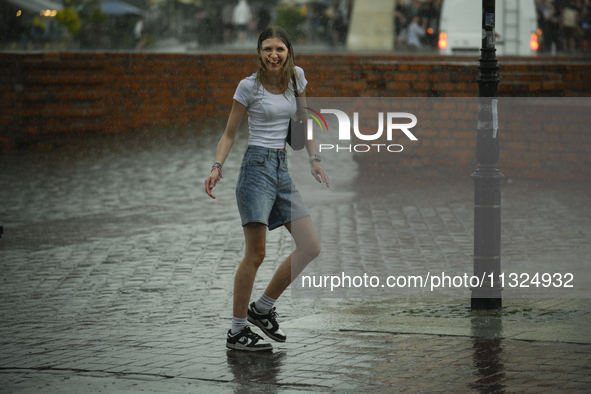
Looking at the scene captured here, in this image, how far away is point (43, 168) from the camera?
548 inches

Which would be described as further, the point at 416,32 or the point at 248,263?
the point at 416,32

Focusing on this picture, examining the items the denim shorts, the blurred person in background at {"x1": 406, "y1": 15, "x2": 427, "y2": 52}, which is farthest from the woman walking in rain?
the blurred person in background at {"x1": 406, "y1": 15, "x2": 427, "y2": 52}

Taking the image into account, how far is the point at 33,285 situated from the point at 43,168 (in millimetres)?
7037

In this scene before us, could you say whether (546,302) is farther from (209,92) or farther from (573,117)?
(209,92)

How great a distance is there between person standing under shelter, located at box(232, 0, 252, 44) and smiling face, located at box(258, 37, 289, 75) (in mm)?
29379

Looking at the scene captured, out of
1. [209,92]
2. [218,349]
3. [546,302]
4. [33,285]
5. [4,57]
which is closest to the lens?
[218,349]

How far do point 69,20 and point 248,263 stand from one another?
1979 centimetres

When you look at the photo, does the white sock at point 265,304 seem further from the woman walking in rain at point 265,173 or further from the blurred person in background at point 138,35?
the blurred person in background at point 138,35

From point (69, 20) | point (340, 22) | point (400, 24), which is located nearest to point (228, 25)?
point (340, 22)

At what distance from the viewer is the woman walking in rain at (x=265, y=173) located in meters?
5.05

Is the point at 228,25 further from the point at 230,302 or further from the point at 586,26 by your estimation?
the point at 230,302

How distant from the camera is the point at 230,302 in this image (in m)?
6.54

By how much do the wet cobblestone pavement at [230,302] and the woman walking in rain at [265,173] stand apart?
1.25ft

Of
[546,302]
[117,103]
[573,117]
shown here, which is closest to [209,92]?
[117,103]
